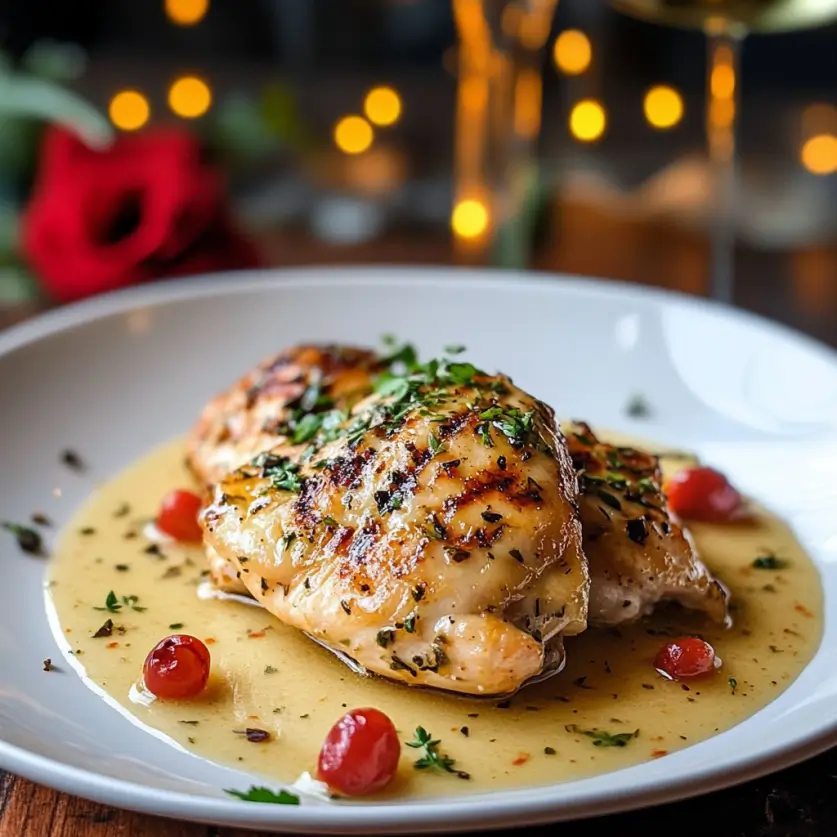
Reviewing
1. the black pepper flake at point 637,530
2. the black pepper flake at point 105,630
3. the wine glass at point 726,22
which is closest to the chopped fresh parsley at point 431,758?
the black pepper flake at point 637,530

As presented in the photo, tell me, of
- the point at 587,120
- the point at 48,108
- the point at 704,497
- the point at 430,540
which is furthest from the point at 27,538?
the point at 587,120

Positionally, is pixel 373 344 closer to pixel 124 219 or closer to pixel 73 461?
pixel 73 461

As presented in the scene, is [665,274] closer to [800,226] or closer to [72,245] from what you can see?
[800,226]

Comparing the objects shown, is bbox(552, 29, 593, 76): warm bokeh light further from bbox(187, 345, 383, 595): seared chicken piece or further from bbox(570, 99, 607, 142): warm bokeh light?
bbox(187, 345, 383, 595): seared chicken piece

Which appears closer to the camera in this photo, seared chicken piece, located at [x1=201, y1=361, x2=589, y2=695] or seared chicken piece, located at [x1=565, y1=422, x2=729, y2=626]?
seared chicken piece, located at [x1=201, y1=361, x2=589, y2=695]

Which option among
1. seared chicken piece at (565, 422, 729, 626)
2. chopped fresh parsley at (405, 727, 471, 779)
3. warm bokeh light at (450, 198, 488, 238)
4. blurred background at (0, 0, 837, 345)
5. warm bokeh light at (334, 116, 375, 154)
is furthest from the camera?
warm bokeh light at (334, 116, 375, 154)


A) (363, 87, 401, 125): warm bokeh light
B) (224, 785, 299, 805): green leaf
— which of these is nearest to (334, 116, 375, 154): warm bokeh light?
(363, 87, 401, 125): warm bokeh light
